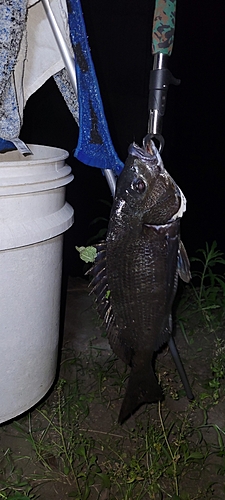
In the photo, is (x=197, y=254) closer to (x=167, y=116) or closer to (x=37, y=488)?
(x=167, y=116)

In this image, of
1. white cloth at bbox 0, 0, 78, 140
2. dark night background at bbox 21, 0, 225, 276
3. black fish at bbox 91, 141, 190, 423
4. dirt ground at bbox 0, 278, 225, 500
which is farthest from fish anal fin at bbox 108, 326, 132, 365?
dark night background at bbox 21, 0, 225, 276

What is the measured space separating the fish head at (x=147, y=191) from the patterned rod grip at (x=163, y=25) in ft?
0.90

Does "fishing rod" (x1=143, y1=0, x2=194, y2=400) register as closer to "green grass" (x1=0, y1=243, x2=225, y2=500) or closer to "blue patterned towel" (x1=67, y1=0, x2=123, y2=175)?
"blue patterned towel" (x1=67, y1=0, x2=123, y2=175)

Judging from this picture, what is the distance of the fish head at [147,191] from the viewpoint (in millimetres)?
917

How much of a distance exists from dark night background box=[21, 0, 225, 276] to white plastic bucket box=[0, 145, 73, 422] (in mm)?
Answer: 1217

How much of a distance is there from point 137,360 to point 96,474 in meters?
0.44

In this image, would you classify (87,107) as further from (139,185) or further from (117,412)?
(117,412)

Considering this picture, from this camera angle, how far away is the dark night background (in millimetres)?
2305

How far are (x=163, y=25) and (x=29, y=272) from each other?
27.3 inches

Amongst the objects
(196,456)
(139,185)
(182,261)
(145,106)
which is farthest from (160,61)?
(145,106)

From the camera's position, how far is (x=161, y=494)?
1.25m

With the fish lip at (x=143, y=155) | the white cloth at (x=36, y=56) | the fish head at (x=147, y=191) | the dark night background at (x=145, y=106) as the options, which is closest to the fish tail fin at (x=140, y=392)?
the fish head at (x=147, y=191)

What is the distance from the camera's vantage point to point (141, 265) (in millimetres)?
991

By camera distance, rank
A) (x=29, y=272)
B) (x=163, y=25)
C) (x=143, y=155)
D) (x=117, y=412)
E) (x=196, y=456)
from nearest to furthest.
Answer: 1. (x=143, y=155)
2. (x=163, y=25)
3. (x=29, y=272)
4. (x=196, y=456)
5. (x=117, y=412)
